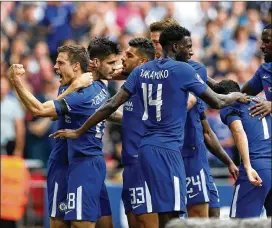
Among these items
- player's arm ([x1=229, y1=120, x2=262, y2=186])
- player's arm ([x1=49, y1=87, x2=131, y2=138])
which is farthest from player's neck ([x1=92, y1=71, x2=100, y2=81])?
player's arm ([x1=229, y1=120, x2=262, y2=186])

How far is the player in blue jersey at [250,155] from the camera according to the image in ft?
33.2

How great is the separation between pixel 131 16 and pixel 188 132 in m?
8.71

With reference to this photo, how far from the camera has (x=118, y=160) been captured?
16062 millimetres

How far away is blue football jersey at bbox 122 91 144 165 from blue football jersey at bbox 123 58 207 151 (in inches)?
41.3

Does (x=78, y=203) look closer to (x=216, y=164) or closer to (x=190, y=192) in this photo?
(x=190, y=192)

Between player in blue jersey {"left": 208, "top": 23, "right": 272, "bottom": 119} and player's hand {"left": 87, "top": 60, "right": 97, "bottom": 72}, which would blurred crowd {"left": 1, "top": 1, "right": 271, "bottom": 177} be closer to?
player in blue jersey {"left": 208, "top": 23, "right": 272, "bottom": 119}

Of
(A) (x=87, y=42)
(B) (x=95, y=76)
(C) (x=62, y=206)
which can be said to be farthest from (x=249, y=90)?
(A) (x=87, y=42)

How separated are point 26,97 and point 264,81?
255 cm

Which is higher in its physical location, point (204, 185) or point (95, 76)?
point (95, 76)

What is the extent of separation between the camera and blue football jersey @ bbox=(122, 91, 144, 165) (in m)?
10.6

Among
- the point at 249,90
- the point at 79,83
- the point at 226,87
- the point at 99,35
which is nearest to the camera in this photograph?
the point at 79,83

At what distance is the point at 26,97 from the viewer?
384 inches

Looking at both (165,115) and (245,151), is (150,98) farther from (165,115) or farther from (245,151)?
(245,151)

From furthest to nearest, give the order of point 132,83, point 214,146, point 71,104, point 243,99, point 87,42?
point 87,42 → point 214,146 → point 71,104 → point 243,99 → point 132,83
